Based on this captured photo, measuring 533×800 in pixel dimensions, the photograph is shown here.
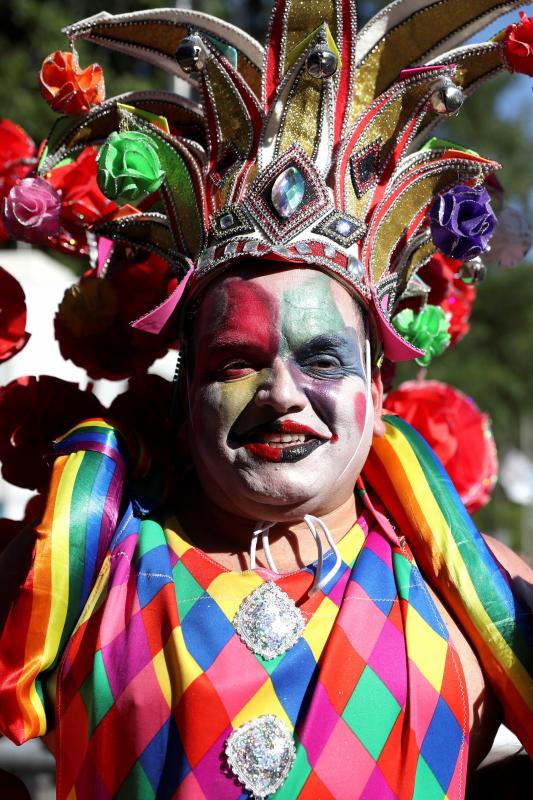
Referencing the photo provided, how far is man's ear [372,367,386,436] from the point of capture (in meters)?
2.36

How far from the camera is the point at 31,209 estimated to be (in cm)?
255

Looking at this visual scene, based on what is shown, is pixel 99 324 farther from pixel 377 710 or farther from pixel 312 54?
pixel 377 710

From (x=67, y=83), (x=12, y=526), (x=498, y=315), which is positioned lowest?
(x=498, y=315)

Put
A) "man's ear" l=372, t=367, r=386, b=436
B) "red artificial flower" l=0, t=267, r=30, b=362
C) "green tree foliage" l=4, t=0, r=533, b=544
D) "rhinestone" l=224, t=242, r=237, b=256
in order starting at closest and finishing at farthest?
"rhinestone" l=224, t=242, r=237, b=256 → "man's ear" l=372, t=367, r=386, b=436 → "red artificial flower" l=0, t=267, r=30, b=362 → "green tree foliage" l=4, t=0, r=533, b=544

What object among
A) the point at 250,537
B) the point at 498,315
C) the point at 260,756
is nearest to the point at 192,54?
the point at 250,537

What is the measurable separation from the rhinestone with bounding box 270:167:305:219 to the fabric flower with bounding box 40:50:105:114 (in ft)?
2.01

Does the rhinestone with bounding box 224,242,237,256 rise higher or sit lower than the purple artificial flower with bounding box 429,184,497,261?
lower

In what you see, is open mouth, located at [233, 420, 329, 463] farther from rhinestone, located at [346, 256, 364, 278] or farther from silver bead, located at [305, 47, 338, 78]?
silver bead, located at [305, 47, 338, 78]

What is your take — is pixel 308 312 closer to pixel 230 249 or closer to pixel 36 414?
pixel 230 249

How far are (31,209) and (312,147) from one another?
752 mm

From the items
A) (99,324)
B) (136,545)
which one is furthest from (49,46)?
(136,545)

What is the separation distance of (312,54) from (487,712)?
1467 mm

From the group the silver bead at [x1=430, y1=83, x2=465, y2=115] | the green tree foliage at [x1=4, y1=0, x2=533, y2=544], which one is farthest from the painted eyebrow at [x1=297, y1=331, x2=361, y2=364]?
the green tree foliage at [x1=4, y1=0, x2=533, y2=544]

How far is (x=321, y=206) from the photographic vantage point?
7.36 feet
